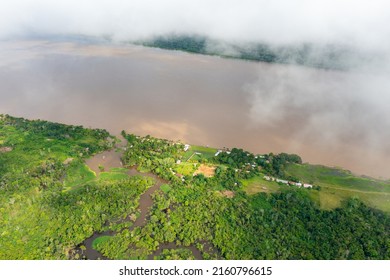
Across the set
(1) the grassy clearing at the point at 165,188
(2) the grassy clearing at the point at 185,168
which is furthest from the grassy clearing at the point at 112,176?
(2) the grassy clearing at the point at 185,168

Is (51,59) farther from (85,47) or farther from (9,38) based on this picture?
(9,38)

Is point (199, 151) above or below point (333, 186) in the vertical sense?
above

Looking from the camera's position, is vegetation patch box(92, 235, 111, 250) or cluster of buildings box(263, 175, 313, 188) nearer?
vegetation patch box(92, 235, 111, 250)

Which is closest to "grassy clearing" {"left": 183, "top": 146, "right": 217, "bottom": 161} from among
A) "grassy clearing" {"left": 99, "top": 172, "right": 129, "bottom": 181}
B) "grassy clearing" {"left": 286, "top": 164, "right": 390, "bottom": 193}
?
"grassy clearing" {"left": 99, "top": 172, "right": 129, "bottom": 181}

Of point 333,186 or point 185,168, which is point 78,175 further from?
point 333,186

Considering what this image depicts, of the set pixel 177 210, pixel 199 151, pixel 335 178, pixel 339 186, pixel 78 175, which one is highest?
pixel 199 151

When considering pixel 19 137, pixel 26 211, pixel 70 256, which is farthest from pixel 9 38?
pixel 70 256

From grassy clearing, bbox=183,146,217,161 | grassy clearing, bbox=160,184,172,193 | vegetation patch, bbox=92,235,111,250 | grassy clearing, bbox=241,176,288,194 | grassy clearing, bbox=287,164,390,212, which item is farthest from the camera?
grassy clearing, bbox=183,146,217,161

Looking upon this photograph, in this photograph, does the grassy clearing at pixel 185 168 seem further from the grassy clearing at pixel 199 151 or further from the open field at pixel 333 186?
the open field at pixel 333 186

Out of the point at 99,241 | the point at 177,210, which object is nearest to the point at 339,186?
the point at 177,210

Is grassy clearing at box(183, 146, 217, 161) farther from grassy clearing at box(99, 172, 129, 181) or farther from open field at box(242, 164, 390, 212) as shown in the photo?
grassy clearing at box(99, 172, 129, 181)
